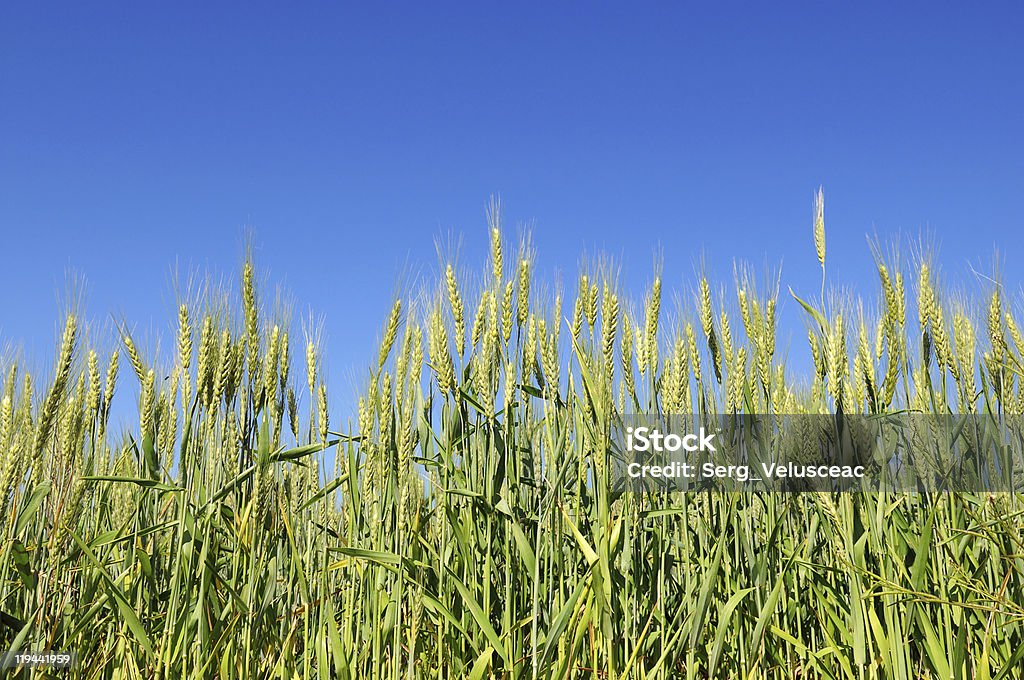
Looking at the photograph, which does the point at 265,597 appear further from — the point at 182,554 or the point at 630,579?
the point at 630,579

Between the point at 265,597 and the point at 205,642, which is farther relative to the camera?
the point at 265,597

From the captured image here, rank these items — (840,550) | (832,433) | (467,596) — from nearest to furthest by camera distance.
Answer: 1. (467,596)
2. (840,550)
3. (832,433)

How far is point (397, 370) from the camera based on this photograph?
2.23 metres

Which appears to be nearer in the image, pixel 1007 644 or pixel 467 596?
pixel 467 596

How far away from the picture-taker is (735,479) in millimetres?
2244

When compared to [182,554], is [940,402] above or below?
above

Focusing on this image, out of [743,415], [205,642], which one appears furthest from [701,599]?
[205,642]

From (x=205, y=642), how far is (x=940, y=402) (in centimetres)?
209

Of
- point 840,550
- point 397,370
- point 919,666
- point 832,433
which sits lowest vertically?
point 919,666

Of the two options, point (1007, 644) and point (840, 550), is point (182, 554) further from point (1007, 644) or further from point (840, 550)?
point (1007, 644)

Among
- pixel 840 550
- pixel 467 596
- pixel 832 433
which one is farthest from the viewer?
pixel 832 433

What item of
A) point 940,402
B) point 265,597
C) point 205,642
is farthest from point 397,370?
point 940,402

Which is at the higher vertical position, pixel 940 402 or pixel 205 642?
pixel 940 402

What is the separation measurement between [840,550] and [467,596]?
40.2 inches
